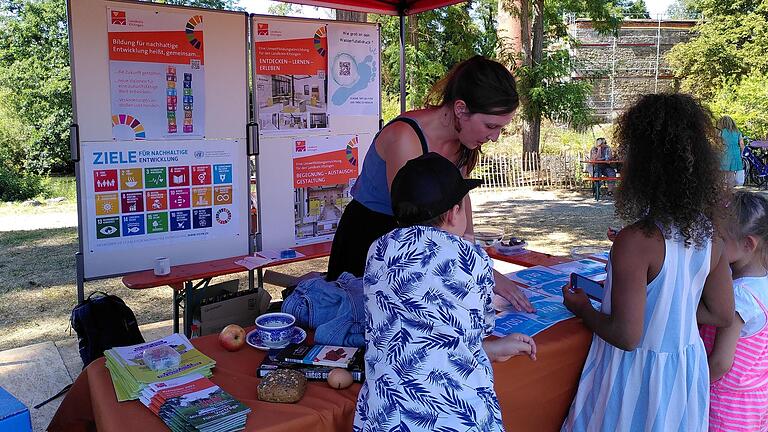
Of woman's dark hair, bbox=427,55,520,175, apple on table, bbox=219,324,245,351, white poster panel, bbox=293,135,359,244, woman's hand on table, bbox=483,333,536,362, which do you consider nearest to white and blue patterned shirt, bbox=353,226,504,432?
woman's hand on table, bbox=483,333,536,362

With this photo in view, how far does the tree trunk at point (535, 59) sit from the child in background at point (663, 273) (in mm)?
11628

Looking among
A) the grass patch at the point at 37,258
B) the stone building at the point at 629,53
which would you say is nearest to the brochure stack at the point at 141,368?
the grass patch at the point at 37,258

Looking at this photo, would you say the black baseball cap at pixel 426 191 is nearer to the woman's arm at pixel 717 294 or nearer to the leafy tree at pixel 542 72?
the woman's arm at pixel 717 294

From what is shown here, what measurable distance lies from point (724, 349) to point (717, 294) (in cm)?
23

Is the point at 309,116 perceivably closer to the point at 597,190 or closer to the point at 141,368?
the point at 141,368

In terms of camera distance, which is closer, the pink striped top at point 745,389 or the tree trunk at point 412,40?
the pink striped top at point 745,389

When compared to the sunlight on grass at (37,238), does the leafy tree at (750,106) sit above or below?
above

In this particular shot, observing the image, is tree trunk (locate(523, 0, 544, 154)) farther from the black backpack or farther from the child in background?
the child in background

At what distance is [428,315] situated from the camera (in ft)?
4.22

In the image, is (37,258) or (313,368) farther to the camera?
(37,258)

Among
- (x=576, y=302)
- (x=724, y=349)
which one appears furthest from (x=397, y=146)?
(x=724, y=349)

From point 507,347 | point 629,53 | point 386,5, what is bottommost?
point 507,347

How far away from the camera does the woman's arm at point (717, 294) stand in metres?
1.80

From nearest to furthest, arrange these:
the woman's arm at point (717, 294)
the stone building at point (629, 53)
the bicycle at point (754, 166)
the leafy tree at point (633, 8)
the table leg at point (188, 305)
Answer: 1. the woman's arm at point (717, 294)
2. the table leg at point (188, 305)
3. the bicycle at point (754, 166)
4. the stone building at point (629, 53)
5. the leafy tree at point (633, 8)
